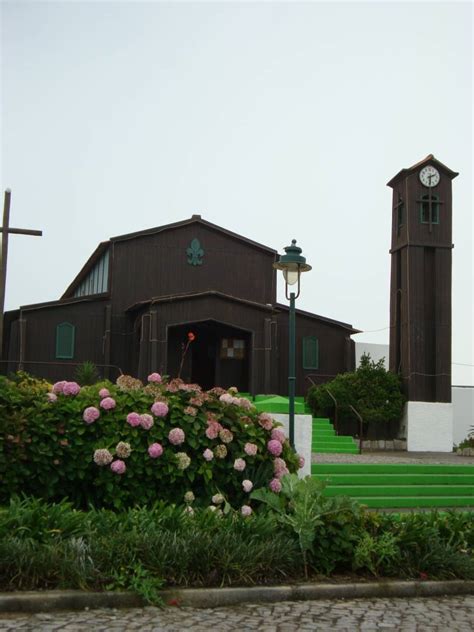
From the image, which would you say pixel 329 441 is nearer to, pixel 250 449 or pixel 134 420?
pixel 250 449

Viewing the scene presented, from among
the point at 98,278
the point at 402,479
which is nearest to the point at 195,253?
the point at 98,278

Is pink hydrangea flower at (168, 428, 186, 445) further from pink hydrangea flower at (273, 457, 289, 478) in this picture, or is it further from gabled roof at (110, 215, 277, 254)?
gabled roof at (110, 215, 277, 254)

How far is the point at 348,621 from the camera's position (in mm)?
6020

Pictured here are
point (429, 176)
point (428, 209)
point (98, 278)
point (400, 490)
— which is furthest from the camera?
point (98, 278)

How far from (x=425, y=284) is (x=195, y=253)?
8448 mm

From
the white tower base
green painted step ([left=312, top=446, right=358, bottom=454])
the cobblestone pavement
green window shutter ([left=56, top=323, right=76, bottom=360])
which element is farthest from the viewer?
green window shutter ([left=56, top=323, right=76, bottom=360])

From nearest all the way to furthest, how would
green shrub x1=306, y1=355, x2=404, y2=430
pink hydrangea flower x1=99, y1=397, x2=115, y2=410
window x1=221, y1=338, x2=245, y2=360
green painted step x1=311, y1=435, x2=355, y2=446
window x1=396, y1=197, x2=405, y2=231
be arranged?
pink hydrangea flower x1=99, y1=397, x2=115, y2=410 → green painted step x1=311, y1=435, x2=355, y2=446 → green shrub x1=306, y1=355, x2=404, y2=430 → window x1=396, y1=197, x2=405, y2=231 → window x1=221, y1=338, x2=245, y2=360

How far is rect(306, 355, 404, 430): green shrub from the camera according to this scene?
2102cm

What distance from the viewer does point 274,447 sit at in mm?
9203

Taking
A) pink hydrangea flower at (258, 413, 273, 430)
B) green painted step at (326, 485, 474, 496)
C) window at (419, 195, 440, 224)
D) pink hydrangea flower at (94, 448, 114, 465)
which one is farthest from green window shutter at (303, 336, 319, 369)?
pink hydrangea flower at (94, 448, 114, 465)

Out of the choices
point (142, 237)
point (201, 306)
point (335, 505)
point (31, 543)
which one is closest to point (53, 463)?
point (31, 543)

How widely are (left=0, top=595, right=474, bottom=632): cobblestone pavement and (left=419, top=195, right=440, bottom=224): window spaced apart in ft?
55.1

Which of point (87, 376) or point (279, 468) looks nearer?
point (279, 468)

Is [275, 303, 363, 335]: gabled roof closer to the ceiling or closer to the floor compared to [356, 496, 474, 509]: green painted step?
closer to the ceiling
